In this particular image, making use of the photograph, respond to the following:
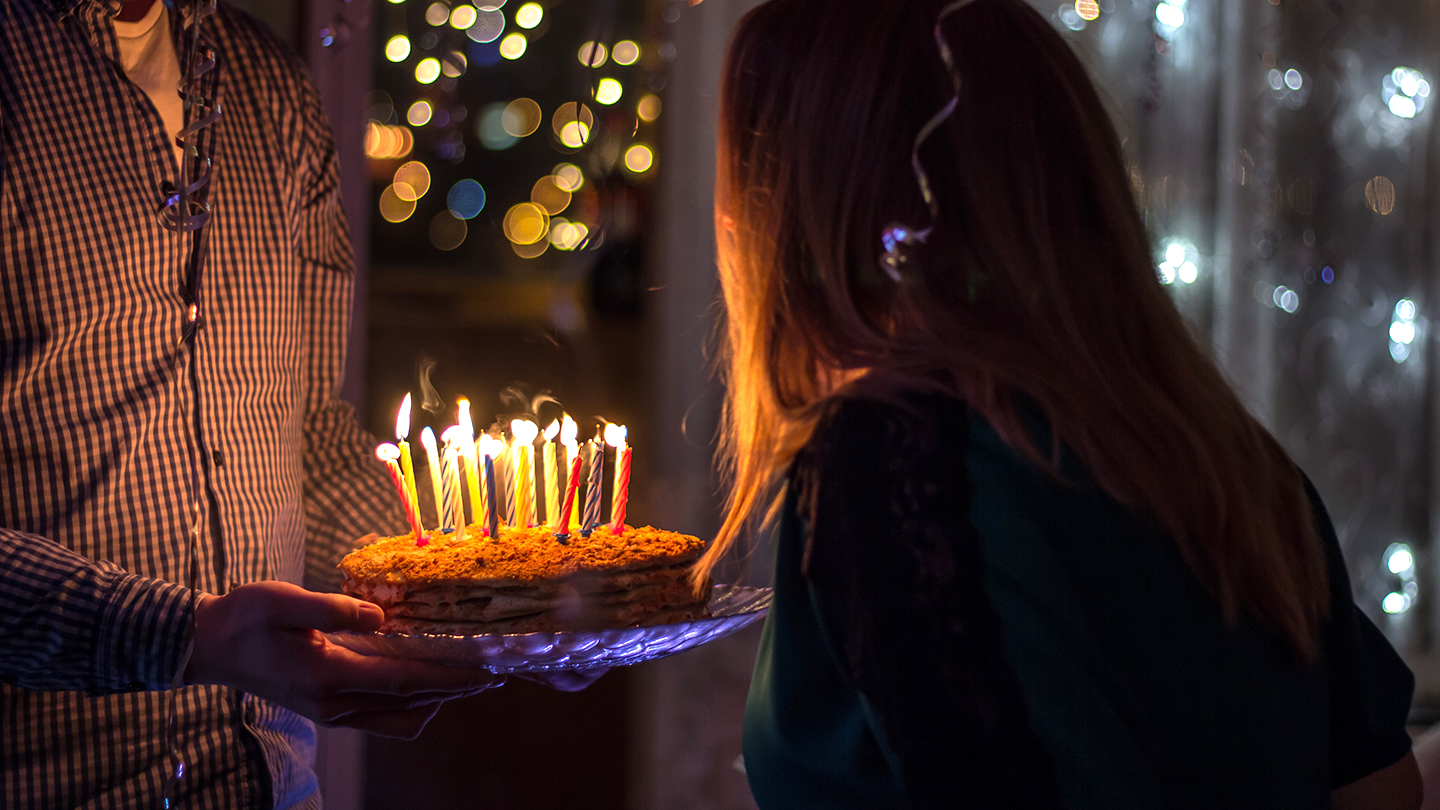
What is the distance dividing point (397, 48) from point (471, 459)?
905mm

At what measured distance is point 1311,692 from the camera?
80 centimetres

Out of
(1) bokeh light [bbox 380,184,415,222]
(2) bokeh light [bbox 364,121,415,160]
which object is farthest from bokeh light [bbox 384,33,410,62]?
(1) bokeh light [bbox 380,184,415,222]

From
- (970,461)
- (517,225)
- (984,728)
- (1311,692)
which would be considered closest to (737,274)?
(970,461)

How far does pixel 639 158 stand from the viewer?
1.86m

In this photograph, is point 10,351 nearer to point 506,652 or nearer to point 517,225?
point 506,652

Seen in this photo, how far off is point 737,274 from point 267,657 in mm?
509

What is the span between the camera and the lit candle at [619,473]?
103 centimetres

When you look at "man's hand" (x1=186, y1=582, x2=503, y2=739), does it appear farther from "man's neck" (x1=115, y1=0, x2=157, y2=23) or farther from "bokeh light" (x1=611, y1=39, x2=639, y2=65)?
"bokeh light" (x1=611, y1=39, x2=639, y2=65)

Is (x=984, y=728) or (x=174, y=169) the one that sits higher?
(x=174, y=169)

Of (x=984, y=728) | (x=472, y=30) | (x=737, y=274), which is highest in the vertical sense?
(x=472, y=30)

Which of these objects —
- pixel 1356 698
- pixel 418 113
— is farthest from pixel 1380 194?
pixel 418 113

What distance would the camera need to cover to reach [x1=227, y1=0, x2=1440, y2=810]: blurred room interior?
1604mm

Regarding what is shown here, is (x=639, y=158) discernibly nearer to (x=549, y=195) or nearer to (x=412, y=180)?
(x=549, y=195)

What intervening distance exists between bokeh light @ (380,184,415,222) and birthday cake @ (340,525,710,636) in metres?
0.88
